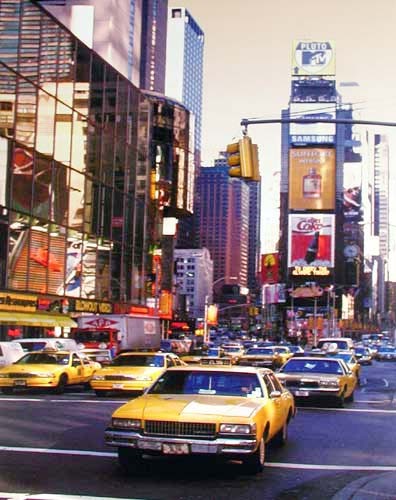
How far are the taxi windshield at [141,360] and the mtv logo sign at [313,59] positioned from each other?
162m

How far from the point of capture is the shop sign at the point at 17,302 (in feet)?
139

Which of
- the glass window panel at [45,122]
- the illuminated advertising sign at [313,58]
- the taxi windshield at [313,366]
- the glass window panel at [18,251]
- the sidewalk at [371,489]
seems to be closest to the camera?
the sidewalk at [371,489]

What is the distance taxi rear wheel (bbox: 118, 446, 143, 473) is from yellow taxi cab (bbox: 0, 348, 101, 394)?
13.2m

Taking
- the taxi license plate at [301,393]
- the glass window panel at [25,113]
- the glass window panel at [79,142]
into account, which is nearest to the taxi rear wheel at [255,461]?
the taxi license plate at [301,393]

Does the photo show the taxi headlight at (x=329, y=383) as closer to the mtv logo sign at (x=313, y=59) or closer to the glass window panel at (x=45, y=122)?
the glass window panel at (x=45, y=122)

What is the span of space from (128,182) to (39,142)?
14.9 metres

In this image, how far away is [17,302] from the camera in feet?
143

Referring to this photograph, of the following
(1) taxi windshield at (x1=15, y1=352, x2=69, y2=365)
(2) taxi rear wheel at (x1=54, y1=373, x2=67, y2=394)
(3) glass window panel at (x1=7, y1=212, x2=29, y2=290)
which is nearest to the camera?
(2) taxi rear wheel at (x1=54, y1=373, x2=67, y2=394)

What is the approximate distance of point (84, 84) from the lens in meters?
52.8

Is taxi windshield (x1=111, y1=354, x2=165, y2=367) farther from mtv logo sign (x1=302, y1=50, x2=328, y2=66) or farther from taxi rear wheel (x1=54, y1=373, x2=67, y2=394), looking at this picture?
mtv logo sign (x1=302, y1=50, x2=328, y2=66)

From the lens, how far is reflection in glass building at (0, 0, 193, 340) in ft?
144

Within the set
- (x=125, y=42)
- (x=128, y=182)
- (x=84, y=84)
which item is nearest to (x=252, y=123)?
(x=84, y=84)

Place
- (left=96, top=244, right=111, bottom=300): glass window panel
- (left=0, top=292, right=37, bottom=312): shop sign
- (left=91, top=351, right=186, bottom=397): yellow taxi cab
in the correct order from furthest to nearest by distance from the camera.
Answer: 1. (left=96, top=244, right=111, bottom=300): glass window panel
2. (left=0, top=292, right=37, bottom=312): shop sign
3. (left=91, top=351, right=186, bottom=397): yellow taxi cab

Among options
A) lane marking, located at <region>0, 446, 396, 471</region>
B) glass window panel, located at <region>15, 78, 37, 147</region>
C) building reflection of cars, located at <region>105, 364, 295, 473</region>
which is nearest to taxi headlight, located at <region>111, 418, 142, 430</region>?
building reflection of cars, located at <region>105, 364, 295, 473</region>
